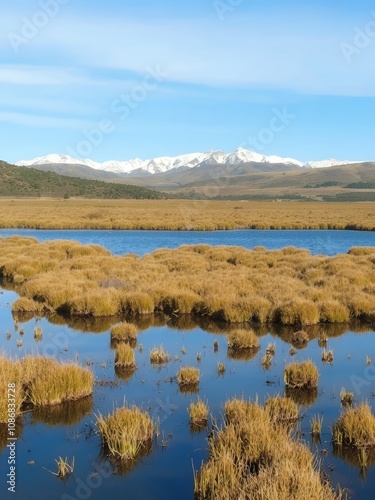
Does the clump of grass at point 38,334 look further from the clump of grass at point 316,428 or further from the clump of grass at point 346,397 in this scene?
the clump of grass at point 316,428

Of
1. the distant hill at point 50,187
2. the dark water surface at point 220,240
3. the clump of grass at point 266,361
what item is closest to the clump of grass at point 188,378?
the clump of grass at point 266,361

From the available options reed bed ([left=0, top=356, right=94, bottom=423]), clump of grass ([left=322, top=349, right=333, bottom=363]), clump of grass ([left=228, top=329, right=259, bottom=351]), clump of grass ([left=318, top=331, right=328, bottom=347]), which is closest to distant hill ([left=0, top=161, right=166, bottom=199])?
clump of grass ([left=318, top=331, right=328, bottom=347])

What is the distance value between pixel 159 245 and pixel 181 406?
40.9 m

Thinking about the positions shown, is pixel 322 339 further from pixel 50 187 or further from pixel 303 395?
pixel 50 187

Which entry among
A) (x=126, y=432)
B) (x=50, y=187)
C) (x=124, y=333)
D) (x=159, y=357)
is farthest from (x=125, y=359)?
(x=50, y=187)

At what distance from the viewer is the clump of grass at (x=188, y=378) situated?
43.3 feet

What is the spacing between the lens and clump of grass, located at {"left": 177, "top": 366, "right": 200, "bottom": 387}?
13.2m

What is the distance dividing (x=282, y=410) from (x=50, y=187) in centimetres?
17768

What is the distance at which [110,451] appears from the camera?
9.83m

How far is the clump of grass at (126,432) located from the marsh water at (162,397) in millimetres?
198

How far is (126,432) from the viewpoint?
32.5 feet

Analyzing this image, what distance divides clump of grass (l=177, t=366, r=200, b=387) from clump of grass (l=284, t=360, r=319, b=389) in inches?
82.5

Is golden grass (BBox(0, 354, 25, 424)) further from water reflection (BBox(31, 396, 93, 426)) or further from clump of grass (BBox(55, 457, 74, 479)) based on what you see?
clump of grass (BBox(55, 457, 74, 479))

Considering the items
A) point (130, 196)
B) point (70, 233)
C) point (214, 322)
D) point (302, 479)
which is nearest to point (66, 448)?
point (302, 479)
